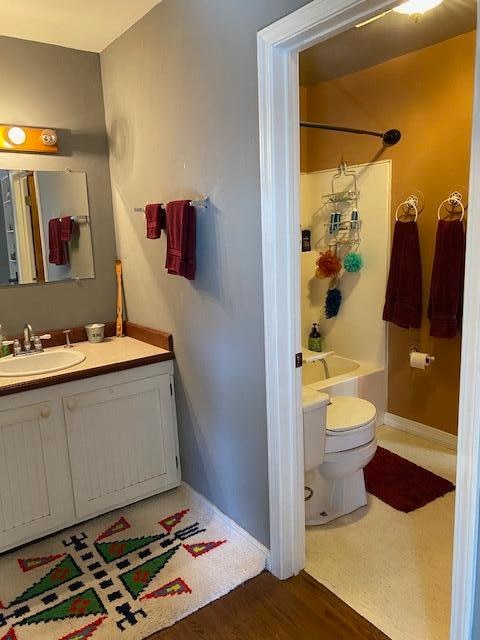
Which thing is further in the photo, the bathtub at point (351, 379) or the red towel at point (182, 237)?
the bathtub at point (351, 379)

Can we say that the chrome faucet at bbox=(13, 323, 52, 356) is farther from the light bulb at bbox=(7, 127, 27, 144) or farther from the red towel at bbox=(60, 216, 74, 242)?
the light bulb at bbox=(7, 127, 27, 144)

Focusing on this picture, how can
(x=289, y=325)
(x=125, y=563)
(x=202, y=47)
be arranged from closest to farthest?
(x=289, y=325)
(x=202, y=47)
(x=125, y=563)

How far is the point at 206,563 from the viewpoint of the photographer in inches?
80.8

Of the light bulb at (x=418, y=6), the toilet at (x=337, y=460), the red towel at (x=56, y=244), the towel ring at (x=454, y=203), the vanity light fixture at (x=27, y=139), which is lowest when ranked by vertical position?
the toilet at (x=337, y=460)

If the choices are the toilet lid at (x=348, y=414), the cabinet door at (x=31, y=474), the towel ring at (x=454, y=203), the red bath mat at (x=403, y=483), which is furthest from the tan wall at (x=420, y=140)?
the cabinet door at (x=31, y=474)

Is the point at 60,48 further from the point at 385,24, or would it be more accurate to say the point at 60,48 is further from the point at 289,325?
the point at 289,325

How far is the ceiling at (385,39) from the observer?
7.84 ft

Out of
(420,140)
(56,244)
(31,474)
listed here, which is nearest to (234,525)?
(31,474)

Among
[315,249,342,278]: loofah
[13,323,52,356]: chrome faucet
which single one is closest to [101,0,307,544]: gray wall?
[13,323,52,356]: chrome faucet

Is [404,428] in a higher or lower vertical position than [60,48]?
lower

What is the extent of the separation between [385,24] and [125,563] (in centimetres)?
290

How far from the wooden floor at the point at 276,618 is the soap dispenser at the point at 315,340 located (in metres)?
2.04

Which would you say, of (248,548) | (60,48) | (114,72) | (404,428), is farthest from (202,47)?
(404,428)

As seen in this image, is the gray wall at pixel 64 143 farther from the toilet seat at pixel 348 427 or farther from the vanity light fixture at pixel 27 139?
the toilet seat at pixel 348 427
